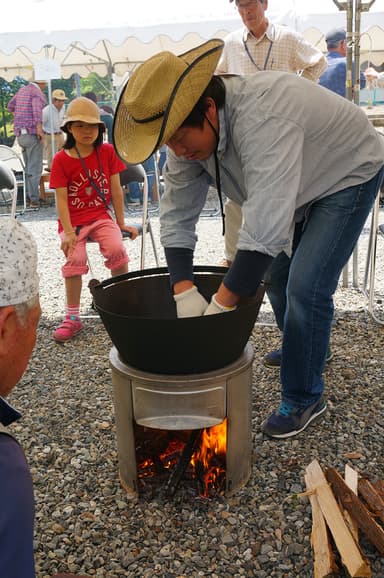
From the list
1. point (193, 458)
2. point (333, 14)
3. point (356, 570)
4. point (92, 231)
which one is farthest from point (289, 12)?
point (356, 570)

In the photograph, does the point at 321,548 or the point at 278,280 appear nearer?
the point at 321,548

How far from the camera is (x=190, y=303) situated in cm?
226

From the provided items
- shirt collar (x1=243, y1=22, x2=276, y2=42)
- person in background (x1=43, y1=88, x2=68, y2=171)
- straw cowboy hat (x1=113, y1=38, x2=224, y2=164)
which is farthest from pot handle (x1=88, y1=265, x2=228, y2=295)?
person in background (x1=43, y1=88, x2=68, y2=171)

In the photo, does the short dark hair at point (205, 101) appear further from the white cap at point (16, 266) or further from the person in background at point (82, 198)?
the person in background at point (82, 198)

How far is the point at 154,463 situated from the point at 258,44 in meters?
3.17

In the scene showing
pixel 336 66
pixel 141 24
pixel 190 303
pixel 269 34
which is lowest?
pixel 190 303

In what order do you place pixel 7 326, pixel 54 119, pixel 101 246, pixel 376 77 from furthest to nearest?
pixel 54 119, pixel 376 77, pixel 101 246, pixel 7 326

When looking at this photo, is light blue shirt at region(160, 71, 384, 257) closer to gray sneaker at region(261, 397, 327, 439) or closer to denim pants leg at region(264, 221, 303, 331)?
denim pants leg at region(264, 221, 303, 331)

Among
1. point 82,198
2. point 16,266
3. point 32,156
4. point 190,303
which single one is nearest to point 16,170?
point 32,156

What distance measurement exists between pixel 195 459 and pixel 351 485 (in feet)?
1.99

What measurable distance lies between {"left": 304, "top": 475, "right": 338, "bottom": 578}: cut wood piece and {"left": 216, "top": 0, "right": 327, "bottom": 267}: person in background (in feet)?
→ 7.73

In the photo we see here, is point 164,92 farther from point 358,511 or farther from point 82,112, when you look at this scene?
point 82,112

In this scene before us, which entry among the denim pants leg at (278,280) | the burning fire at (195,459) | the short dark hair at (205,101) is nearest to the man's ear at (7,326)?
the short dark hair at (205,101)

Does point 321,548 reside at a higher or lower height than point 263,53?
lower
